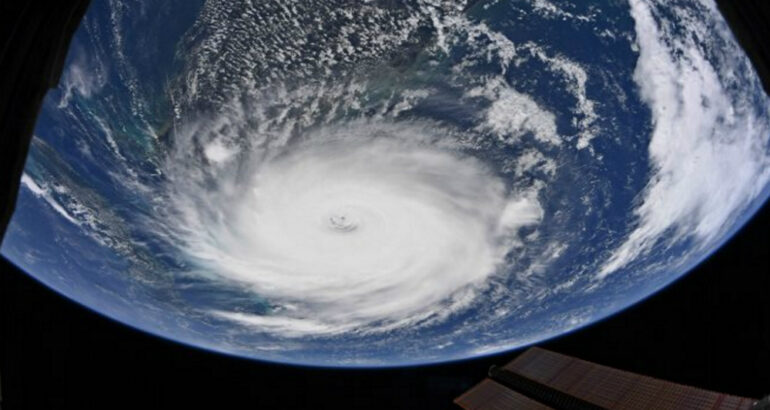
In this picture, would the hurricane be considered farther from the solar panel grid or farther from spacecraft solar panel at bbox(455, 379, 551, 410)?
spacecraft solar panel at bbox(455, 379, 551, 410)

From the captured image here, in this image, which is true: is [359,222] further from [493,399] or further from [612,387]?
[493,399]

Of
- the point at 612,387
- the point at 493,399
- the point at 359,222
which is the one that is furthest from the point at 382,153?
the point at 493,399

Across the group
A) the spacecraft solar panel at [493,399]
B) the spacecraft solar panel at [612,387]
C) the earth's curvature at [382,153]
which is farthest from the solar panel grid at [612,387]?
the earth's curvature at [382,153]

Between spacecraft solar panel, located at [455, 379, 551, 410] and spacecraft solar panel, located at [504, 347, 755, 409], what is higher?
spacecraft solar panel, located at [504, 347, 755, 409]

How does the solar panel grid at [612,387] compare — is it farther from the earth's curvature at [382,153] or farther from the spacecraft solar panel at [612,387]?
the earth's curvature at [382,153]

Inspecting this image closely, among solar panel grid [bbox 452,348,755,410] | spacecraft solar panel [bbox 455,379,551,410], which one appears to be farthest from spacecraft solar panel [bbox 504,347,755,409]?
spacecraft solar panel [bbox 455,379,551,410]

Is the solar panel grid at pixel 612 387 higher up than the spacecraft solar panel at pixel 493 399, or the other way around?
the solar panel grid at pixel 612 387

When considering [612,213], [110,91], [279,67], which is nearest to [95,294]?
[110,91]
